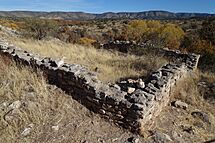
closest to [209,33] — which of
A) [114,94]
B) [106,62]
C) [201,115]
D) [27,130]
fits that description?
[106,62]

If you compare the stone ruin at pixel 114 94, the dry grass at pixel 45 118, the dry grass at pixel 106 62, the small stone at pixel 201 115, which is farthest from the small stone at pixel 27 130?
the dry grass at pixel 106 62

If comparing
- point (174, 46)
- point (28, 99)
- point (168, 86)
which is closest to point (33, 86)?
point (28, 99)

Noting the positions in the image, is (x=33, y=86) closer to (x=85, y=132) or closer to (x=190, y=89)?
(x=85, y=132)

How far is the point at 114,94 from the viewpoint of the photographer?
597 cm

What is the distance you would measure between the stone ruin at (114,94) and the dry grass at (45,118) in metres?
0.19

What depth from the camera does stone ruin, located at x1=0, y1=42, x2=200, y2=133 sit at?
561cm

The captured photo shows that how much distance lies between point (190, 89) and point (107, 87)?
3.38 metres

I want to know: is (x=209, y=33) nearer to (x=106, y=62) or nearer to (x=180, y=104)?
(x=106, y=62)

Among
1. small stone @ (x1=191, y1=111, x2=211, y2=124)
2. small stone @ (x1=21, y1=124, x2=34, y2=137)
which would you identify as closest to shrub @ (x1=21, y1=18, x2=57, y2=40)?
small stone @ (x1=191, y1=111, x2=211, y2=124)

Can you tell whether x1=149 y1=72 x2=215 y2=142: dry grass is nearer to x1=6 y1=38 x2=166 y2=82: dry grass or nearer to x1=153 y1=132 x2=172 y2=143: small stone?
x1=153 y1=132 x2=172 y2=143: small stone

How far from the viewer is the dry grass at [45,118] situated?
17.5 ft

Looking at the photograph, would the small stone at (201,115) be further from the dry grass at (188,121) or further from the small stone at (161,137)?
the small stone at (161,137)

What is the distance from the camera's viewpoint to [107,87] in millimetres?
6320

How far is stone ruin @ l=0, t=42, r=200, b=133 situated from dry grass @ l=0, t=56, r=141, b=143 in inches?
7.5
